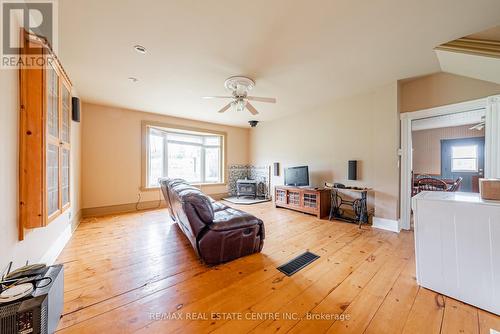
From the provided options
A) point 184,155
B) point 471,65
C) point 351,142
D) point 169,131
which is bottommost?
point 184,155

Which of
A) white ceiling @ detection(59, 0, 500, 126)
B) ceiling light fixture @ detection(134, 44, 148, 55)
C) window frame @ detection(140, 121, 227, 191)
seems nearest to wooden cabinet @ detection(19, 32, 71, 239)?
white ceiling @ detection(59, 0, 500, 126)

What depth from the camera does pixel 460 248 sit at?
1.52 m

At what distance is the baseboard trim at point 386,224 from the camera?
10.5 feet

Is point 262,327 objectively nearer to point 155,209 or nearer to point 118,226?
point 118,226

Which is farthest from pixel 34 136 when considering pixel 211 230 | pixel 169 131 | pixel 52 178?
pixel 169 131

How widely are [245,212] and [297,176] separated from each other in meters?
2.42

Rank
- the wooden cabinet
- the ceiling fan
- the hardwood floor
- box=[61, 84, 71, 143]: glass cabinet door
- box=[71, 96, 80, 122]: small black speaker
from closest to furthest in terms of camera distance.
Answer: the hardwood floor, the wooden cabinet, box=[61, 84, 71, 143]: glass cabinet door, box=[71, 96, 80, 122]: small black speaker, the ceiling fan

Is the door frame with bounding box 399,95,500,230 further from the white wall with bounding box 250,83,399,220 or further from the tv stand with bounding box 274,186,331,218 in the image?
the tv stand with bounding box 274,186,331,218

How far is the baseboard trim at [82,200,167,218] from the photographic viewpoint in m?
4.11

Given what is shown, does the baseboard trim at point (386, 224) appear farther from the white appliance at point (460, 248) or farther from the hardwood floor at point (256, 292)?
the white appliance at point (460, 248)

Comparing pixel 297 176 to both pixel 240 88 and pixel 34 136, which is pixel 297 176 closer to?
pixel 240 88

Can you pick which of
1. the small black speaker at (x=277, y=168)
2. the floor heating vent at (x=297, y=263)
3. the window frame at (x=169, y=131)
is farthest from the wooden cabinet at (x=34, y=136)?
the small black speaker at (x=277, y=168)

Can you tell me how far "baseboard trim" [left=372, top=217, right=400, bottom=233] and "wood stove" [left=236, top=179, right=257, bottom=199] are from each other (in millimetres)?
3501

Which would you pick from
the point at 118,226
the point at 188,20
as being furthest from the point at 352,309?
the point at 118,226
